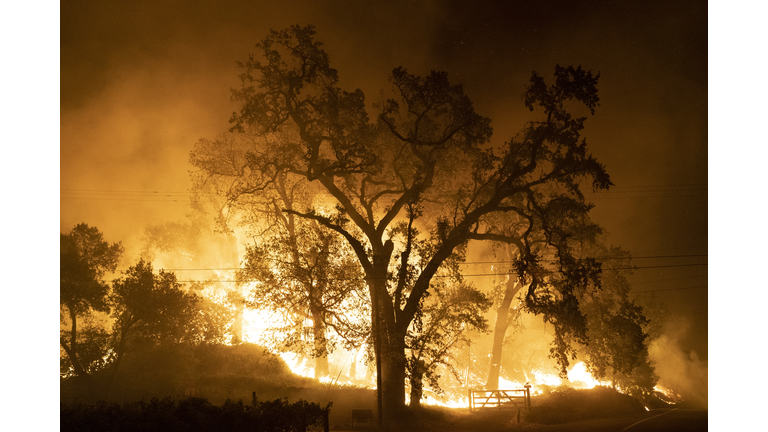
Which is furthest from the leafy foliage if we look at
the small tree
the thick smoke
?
the thick smoke

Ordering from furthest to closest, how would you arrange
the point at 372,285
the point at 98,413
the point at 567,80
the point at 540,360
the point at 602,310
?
the point at 540,360, the point at 602,310, the point at 372,285, the point at 567,80, the point at 98,413

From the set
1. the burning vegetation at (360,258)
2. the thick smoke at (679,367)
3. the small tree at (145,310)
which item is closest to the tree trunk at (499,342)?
the burning vegetation at (360,258)

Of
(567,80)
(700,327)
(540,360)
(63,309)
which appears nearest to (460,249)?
(567,80)

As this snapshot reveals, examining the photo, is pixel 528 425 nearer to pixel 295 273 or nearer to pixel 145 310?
pixel 295 273

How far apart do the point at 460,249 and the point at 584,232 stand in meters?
5.15

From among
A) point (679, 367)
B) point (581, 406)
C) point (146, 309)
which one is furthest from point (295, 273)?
point (679, 367)

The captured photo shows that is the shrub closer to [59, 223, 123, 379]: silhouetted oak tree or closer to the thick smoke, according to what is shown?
[59, 223, 123, 379]: silhouetted oak tree

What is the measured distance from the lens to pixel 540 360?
129ft

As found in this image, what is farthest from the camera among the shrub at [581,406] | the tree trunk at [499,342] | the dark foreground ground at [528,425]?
the tree trunk at [499,342]

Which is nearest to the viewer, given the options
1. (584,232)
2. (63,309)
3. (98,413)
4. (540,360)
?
(98,413)

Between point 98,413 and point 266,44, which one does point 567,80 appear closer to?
point 266,44

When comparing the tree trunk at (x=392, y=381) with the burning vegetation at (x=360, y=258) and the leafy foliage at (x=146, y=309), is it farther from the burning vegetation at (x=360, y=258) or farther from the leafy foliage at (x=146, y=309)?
the leafy foliage at (x=146, y=309)

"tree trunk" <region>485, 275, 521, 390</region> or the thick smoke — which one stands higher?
"tree trunk" <region>485, 275, 521, 390</region>

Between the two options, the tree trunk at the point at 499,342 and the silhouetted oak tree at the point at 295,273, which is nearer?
the silhouetted oak tree at the point at 295,273
